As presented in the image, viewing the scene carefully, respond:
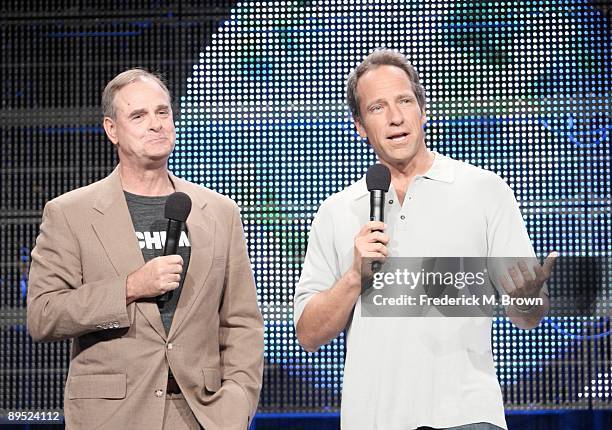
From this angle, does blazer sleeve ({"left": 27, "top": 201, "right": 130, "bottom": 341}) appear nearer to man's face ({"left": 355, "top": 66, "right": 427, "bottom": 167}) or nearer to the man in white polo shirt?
the man in white polo shirt

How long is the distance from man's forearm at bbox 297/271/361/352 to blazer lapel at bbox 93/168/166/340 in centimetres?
46

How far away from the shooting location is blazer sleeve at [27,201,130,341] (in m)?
2.60

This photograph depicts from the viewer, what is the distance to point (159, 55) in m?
4.35

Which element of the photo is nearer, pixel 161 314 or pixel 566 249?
pixel 161 314

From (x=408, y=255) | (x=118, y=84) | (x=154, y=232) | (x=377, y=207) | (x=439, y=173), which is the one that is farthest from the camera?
(x=118, y=84)

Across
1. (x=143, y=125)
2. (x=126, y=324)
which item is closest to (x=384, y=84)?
(x=143, y=125)

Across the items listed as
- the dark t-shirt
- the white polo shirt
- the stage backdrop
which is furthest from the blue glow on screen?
the white polo shirt

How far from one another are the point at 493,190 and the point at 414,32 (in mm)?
1925

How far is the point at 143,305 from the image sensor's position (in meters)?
2.66

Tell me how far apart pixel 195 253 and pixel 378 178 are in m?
0.73

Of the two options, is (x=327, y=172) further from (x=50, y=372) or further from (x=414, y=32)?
(x=50, y=372)

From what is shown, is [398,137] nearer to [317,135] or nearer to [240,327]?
[240,327]

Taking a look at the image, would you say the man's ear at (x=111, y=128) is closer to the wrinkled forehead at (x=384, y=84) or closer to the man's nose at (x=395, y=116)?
the wrinkled forehead at (x=384, y=84)

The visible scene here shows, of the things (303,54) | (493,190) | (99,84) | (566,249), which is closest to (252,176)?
(303,54)
